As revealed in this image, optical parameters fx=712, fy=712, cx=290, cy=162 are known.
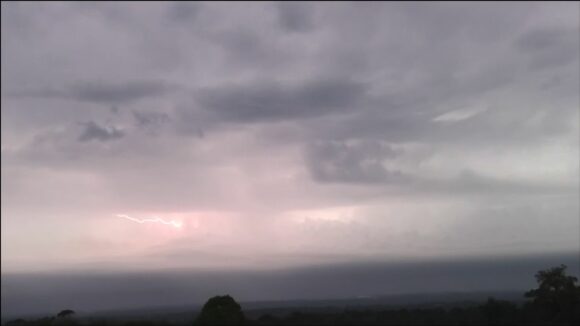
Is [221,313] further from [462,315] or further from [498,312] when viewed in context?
[498,312]

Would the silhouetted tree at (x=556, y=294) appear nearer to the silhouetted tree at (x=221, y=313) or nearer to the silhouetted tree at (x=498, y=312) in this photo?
the silhouetted tree at (x=498, y=312)

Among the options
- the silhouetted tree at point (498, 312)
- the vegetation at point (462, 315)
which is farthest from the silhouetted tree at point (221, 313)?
the silhouetted tree at point (498, 312)

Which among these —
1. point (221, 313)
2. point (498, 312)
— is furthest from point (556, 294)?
point (221, 313)

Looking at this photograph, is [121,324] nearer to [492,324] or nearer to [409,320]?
[409,320]

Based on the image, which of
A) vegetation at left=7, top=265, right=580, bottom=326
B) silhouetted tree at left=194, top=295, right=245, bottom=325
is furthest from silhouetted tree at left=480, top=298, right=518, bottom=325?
silhouetted tree at left=194, top=295, right=245, bottom=325

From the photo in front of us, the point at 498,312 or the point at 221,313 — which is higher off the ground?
the point at 221,313

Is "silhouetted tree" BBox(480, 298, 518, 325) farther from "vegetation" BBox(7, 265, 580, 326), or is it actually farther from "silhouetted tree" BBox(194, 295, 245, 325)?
"silhouetted tree" BBox(194, 295, 245, 325)

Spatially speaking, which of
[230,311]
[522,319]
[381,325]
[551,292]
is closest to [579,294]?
[551,292]

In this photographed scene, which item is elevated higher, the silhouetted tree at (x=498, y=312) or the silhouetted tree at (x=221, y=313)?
the silhouetted tree at (x=221, y=313)

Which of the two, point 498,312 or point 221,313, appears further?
point 498,312
